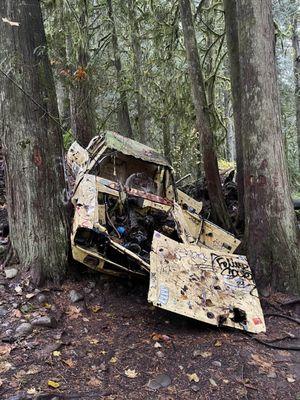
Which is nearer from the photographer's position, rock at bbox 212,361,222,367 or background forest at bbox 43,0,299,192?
rock at bbox 212,361,222,367

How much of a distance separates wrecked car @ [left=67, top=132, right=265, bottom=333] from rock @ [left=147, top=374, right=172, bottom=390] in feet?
2.90

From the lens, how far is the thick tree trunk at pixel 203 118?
9656mm

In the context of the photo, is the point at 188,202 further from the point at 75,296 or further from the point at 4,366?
the point at 4,366

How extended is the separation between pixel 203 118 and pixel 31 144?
4813 millimetres

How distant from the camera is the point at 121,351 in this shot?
16.3 ft

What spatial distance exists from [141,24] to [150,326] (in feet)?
36.8

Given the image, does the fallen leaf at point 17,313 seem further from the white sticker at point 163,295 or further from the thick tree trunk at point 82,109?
the thick tree trunk at point 82,109

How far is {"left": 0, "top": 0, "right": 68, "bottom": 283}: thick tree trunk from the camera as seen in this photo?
236 inches

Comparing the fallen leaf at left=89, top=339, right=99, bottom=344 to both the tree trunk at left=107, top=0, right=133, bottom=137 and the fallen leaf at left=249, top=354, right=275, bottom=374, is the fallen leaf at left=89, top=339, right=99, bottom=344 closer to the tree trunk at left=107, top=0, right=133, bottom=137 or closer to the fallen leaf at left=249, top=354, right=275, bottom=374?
the fallen leaf at left=249, top=354, right=275, bottom=374

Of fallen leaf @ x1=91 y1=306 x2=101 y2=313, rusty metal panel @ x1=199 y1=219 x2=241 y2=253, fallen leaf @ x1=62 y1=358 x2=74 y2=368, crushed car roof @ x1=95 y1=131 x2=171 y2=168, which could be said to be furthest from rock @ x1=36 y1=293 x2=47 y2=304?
crushed car roof @ x1=95 y1=131 x2=171 y2=168

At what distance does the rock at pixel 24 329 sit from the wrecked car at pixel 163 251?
1.17m

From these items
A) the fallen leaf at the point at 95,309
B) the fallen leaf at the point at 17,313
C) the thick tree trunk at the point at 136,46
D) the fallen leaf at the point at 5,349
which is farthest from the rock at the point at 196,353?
the thick tree trunk at the point at 136,46

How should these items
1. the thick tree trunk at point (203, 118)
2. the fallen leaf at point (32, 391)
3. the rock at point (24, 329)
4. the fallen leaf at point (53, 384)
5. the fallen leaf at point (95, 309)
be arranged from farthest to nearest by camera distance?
the thick tree trunk at point (203, 118), the fallen leaf at point (95, 309), the rock at point (24, 329), the fallen leaf at point (53, 384), the fallen leaf at point (32, 391)

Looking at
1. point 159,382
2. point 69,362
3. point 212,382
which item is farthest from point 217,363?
point 69,362
